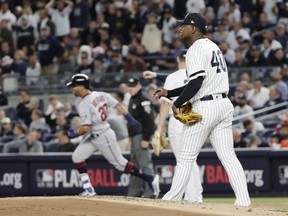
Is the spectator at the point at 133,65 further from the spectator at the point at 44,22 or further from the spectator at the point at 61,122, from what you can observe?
the spectator at the point at 44,22

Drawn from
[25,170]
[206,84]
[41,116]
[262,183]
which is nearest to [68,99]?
[41,116]

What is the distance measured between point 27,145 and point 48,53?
18.1 ft

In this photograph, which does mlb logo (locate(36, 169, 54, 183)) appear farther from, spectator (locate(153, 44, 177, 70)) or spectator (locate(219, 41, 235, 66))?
spectator (locate(219, 41, 235, 66))

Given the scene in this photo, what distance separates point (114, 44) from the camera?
80.1 feet

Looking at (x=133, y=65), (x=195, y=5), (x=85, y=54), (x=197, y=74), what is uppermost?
(x=195, y=5)

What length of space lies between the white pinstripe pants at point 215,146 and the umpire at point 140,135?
5.38 meters

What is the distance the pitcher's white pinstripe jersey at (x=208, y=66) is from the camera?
10.5 m

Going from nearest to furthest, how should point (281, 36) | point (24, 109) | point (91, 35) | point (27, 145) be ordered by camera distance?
point (27, 145), point (24, 109), point (281, 36), point (91, 35)

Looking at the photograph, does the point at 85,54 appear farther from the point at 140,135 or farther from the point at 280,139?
the point at 140,135

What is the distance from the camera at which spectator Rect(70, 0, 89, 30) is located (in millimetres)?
26031

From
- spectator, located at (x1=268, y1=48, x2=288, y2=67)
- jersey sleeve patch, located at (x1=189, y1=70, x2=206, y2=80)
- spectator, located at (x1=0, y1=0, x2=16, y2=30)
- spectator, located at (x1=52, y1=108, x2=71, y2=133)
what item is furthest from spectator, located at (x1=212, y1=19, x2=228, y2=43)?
jersey sleeve patch, located at (x1=189, y1=70, x2=206, y2=80)

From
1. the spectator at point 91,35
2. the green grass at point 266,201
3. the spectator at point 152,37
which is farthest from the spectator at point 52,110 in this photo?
the green grass at point 266,201

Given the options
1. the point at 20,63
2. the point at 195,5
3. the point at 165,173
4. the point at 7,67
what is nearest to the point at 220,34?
the point at 195,5

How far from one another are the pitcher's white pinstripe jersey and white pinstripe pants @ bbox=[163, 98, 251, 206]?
0.38 ft
